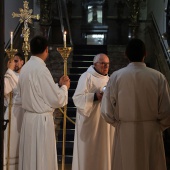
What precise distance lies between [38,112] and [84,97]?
1040mm

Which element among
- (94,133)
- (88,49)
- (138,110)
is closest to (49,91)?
(138,110)

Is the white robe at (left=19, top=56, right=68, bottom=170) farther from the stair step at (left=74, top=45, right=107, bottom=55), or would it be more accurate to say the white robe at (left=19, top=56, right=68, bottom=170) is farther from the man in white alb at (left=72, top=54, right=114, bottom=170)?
the stair step at (left=74, top=45, right=107, bottom=55)

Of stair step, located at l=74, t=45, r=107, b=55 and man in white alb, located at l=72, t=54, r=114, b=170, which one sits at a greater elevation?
stair step, located at l=74, t=45, r=107, b=55

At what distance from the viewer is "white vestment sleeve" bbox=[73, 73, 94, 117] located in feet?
17.6

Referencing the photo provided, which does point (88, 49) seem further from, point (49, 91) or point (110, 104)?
point (110, 104)

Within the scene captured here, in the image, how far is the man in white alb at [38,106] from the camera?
4.39 meters

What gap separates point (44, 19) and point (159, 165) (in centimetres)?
835

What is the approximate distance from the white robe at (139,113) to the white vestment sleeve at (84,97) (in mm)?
1280

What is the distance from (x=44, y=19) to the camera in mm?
11688

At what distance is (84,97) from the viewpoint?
538 cm

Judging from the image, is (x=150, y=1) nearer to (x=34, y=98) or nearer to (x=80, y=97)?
(x=80, y=97)

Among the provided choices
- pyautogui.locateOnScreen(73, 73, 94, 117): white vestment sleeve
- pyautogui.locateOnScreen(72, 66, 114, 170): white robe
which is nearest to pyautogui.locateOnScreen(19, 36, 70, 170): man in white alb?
pyautogui.locateOnScreen(73, 73, 94, 117): white vestment sleeve

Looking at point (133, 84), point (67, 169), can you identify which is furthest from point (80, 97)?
point (67, 169)

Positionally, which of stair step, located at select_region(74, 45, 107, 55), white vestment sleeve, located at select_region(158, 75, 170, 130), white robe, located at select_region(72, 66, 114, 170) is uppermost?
stair step, located at select_region(74, 45, 107, 55)
